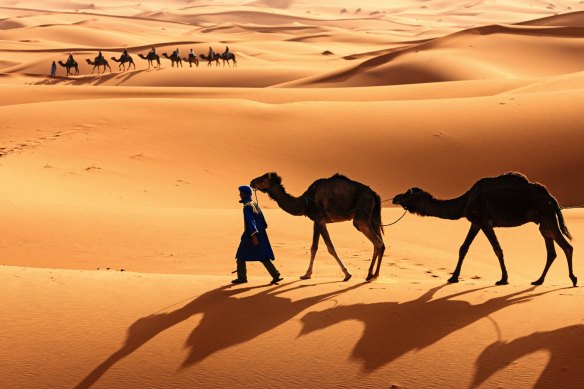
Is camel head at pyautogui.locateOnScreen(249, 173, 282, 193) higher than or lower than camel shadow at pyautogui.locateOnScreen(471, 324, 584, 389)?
higher

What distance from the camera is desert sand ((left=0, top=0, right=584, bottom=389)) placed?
676cm

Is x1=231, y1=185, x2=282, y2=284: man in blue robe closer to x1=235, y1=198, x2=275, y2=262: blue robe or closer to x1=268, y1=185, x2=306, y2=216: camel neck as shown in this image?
x1=235, y1=198, x2=275, y2=262: blue robe

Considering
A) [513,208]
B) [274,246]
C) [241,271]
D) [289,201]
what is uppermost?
[513,208]

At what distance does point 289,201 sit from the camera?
9531 millimetres

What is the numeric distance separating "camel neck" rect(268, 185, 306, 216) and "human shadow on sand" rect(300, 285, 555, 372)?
6.32 feet

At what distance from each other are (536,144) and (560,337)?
586 inches

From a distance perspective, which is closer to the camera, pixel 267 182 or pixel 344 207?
pixel 344 207

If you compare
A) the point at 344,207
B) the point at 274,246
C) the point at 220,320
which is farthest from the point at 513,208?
the point at 274,246

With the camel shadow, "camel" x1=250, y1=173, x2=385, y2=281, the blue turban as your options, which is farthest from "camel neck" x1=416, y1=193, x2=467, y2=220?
the camel shadow

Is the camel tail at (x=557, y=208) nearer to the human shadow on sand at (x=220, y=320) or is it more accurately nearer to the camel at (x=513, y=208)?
the camel at (x=513, y=208)

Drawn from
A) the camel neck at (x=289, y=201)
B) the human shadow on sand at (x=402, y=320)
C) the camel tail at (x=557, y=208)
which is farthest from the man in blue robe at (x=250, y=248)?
the camel tail at (x=557, y=208)

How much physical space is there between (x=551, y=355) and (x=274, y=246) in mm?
6831

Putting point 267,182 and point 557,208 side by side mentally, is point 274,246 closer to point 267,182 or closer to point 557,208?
point 267,182

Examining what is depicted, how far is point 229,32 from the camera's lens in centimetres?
10419
